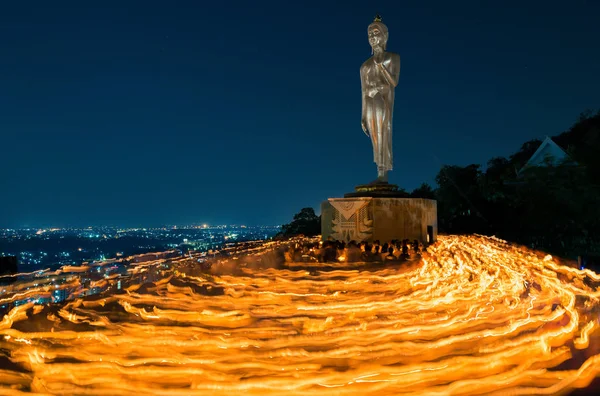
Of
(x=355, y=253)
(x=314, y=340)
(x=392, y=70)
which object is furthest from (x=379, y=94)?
(x=314, y=340)

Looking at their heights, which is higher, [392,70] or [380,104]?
[392,70]

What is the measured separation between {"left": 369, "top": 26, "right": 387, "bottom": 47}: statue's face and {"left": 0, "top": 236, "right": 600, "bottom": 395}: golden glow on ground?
8.03 m

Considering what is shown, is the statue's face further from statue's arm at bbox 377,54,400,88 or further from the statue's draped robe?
statue's arm at bbox 377,54,400,88

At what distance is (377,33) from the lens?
498 inches

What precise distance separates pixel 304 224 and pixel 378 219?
9.38 metres

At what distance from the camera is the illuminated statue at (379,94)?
12680 millimetres

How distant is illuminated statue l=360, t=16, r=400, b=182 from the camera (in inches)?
499

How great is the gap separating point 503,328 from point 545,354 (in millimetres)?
584

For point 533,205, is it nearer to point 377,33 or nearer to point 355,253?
point 377,33

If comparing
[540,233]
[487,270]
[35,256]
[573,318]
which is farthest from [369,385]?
[540,233]

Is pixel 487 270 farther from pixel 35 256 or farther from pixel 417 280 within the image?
pixel 35 256

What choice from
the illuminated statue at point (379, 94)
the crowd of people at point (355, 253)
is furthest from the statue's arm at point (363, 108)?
the crowd of people at point (355, 253)

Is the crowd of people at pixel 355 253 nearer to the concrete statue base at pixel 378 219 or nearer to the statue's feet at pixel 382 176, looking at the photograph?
the concrete statue base at pixel 378 219

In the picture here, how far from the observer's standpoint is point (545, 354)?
3502mm
